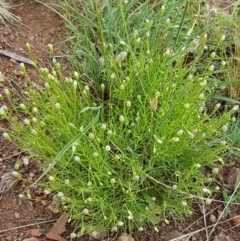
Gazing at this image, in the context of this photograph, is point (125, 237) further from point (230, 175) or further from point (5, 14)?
point (5, 14)

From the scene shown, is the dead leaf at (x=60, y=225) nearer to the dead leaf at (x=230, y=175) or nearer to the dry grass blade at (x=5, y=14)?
the dead leaf at (x=230, y=175)

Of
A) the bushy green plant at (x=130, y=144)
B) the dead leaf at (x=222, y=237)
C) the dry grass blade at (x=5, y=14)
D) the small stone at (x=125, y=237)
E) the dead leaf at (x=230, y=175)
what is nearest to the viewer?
the bushy green plant at (x=130, y=144)

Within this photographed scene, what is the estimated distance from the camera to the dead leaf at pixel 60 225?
212 centimetres

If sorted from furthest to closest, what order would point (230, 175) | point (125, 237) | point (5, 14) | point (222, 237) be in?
1. point (5, 14)
2. point (230, 175)
3. point (222, 237)
4. point (125, 237)

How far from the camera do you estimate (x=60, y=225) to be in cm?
213

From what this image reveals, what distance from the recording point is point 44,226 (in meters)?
2.16

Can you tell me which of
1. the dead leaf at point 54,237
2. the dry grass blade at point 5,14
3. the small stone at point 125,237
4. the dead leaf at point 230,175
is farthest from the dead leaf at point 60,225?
the dry grass blade at point 5,14

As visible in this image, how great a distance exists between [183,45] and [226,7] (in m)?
0.69

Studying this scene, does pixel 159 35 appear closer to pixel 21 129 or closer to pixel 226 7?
pixel 226 7

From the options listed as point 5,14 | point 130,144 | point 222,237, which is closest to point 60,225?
point 130,144

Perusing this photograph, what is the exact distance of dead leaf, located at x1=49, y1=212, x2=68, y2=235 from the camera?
2123 mm

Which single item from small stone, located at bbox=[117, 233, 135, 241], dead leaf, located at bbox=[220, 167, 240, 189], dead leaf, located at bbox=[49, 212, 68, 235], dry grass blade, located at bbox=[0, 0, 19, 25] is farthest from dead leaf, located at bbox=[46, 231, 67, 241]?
dry grass blade, located at bbox=[0, 0, 19, 25]

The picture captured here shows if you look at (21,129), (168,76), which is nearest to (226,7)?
(168,76)

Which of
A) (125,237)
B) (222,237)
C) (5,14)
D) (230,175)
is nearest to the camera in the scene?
(125,237)
